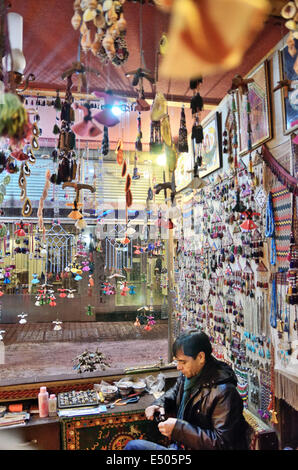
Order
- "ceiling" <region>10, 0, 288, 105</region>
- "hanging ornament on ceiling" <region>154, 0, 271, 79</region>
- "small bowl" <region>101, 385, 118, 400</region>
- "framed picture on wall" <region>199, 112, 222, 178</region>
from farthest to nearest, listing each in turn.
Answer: "framed picture on wall" <region>199, 112, 222, 178</region>, "small bowl" <region>101, 385, 118, 400</region>, "ceiling" <region>10, 0, 288, 105</region>, "hanging ornament on ceiling" <region>154, 0, 271, 79</region>

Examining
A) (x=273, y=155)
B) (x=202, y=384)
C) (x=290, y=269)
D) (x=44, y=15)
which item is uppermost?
(x=44, y=15)

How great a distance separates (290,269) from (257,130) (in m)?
1.03

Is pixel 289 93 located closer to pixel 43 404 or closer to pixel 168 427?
pixel 168 427

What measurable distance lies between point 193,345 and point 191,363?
3.8 inches

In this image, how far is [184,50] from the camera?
568 mm

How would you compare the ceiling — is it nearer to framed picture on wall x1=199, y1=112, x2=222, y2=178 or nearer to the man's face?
framed picture on wall x1=199, y1=112, x2=222, y2=178

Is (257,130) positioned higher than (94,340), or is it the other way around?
(257,130)

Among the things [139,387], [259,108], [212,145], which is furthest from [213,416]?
[212,145]

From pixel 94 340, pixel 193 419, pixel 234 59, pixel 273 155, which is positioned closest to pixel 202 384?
pixel 193 419

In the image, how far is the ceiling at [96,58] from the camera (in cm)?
175

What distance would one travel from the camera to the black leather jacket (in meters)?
1.55

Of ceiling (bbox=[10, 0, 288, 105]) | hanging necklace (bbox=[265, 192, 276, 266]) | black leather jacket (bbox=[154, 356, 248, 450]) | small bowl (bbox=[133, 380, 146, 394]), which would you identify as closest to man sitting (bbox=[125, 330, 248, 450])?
black leather jacket (bbox=[154, 356, 248, 450])

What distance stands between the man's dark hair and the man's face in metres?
0.02

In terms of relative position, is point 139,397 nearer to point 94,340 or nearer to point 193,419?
point 193,419
